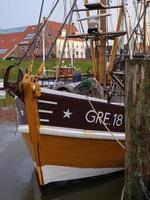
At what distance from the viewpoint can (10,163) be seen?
10.2 m

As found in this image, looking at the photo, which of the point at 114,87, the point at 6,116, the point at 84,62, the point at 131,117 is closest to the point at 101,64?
the point at 114,87

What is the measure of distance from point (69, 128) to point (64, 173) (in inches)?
34.0

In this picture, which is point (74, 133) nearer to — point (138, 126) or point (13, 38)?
point (138, 126)

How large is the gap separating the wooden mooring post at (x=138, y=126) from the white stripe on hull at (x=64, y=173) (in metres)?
2.27

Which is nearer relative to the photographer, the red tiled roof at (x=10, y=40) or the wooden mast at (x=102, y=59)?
the wooden mast at (x=102, y=59)

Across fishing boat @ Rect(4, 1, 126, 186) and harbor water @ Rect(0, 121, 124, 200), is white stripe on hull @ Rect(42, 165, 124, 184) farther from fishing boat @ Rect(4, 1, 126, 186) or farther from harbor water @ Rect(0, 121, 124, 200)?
harbor water @ Rect(0, 121, 124, 200)

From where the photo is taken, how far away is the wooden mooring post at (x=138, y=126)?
19.1ft

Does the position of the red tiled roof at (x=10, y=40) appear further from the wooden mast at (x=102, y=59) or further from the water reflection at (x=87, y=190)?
the water reflection at (x=87, y=190)

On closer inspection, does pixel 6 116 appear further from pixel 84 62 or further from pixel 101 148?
pixel 84 62

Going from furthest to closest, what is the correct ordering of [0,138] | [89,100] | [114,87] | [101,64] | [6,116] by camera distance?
[6,116], [0,138], [101,64], [114,87], [89,100]

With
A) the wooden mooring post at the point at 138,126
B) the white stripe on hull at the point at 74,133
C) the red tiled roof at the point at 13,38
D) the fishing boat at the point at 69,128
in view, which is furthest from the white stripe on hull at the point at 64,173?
the red tiled roof at the point at 13,38

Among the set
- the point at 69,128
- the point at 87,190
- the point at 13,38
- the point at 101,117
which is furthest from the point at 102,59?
the point at 13,38

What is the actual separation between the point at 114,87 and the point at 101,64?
1.03 m

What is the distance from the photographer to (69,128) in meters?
7.79
